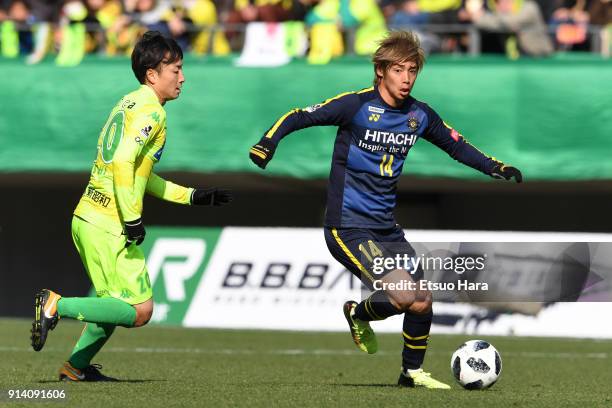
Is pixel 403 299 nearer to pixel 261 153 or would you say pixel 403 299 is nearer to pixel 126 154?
pixel 261 153

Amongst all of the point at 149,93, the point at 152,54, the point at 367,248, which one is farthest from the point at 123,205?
the point at 367,248

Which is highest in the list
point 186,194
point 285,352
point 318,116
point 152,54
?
point 152,54

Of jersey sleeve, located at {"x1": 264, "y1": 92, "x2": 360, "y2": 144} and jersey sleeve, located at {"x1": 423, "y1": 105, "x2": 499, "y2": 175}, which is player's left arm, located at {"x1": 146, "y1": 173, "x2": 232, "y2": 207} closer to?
jersey sleeve, located at {"x1": 264, "y1": 92, "x2": 360, "y2": 144}

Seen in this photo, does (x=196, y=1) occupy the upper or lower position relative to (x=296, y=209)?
upper

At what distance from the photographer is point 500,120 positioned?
A: 1477 cm

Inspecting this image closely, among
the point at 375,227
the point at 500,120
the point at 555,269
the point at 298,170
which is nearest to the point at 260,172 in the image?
the point at 298,170

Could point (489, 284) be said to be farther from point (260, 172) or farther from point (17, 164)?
point (17, 164)

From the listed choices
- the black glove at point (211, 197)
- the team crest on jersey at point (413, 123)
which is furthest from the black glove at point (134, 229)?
the team crest on jersey at point (413, 123)

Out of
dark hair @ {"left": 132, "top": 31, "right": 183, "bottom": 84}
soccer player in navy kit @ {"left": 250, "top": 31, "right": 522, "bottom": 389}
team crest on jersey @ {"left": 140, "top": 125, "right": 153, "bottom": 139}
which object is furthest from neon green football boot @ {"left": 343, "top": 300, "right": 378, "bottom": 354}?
dark hair @ {"left": 132, "top": 31, "right": 183, "bottom": 84}

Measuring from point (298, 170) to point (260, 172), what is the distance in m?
0.47

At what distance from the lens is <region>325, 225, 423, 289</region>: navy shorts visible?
24.8 feet
